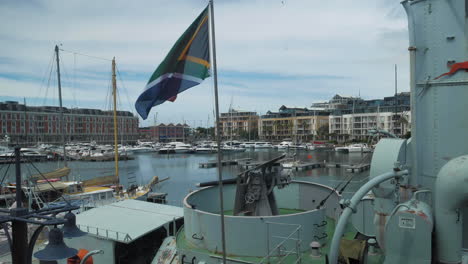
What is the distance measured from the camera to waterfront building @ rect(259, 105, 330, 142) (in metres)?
121

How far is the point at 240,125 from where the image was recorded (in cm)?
14888

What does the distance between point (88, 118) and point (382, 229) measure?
127346 millimetres

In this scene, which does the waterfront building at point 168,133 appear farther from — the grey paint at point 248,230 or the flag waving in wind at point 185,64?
the flag waving in wind at point 185,64

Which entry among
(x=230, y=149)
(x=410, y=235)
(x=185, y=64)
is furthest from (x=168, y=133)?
(x=410, y=235)

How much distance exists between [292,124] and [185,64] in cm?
11990

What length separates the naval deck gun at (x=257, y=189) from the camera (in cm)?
1184

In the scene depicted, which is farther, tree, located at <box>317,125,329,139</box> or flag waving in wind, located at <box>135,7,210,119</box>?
tree, located at <box>317,125,329,139</box>

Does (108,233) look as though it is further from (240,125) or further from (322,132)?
(240,125)

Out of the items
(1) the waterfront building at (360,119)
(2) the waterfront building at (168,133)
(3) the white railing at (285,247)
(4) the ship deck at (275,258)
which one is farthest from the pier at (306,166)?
(2) the waterfront building at (168,133)

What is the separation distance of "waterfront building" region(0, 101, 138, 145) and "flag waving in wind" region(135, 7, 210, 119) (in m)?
86.9

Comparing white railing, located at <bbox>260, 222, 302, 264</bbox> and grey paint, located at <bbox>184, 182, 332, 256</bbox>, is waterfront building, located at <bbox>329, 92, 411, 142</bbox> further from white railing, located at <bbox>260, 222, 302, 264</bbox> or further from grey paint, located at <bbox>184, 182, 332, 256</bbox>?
white railing, located at <bbox>260, 222, 302, 264</bbox>

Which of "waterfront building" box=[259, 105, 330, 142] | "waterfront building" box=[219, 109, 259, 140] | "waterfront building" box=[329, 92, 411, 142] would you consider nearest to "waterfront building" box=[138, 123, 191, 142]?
"waterfront building" box=[219, 109, 259, 140]

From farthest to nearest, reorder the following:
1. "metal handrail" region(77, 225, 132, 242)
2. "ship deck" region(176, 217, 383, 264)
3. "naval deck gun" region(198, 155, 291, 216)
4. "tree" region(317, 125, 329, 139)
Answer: "tree" region(317, 125, 329, 139) < "metal handrail" region(77, 225, 132, 242) < "naval deck gun" region(198, 155, 291, 216) < "ship deck" region(176, 217, 383, 264)

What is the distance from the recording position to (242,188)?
1199 centimetres
